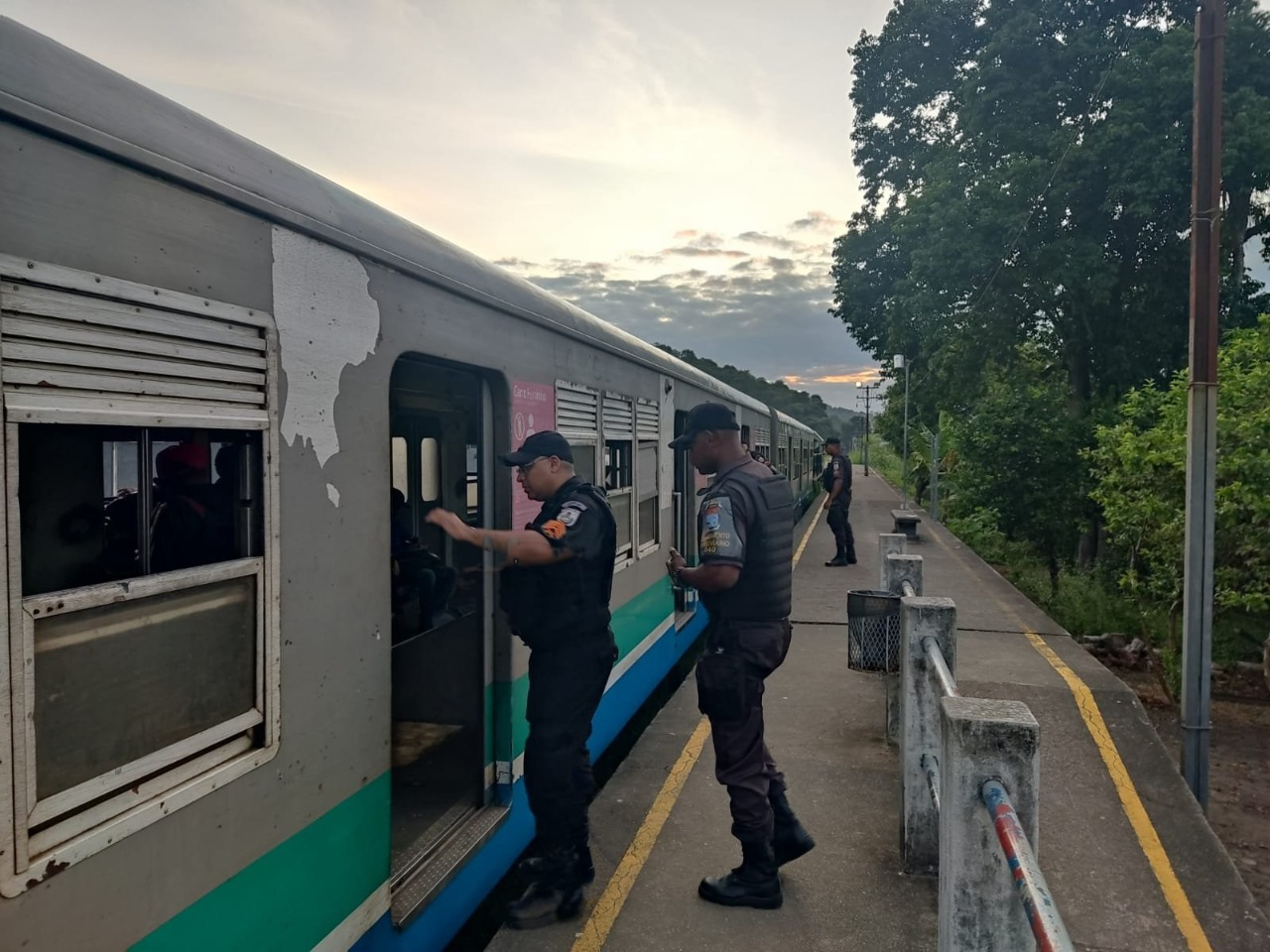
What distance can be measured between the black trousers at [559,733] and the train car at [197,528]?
26cm

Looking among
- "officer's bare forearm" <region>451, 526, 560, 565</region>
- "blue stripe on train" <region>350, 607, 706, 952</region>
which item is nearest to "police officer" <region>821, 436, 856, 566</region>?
"blue stripe on train" <region>350, 607, 706, 952</region>

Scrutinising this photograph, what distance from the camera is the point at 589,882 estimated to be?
3811 mm

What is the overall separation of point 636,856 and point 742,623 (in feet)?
4.60

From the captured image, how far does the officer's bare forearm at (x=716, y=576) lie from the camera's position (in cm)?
347

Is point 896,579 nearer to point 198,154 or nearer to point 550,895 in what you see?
point 550,895

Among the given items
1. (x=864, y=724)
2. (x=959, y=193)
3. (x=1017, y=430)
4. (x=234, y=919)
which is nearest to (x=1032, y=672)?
(x=864, y=724)

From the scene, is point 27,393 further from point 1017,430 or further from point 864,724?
point 1017,430

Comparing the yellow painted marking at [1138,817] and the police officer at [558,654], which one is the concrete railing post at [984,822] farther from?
the yellow painted marking at [1138,817]

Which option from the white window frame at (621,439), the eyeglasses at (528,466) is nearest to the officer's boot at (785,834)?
the white window frame at (621,439)

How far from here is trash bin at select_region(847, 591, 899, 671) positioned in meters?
5.17

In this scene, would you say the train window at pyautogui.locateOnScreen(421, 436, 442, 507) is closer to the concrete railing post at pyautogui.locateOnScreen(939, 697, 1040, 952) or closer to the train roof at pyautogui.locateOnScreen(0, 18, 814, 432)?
the train roof at pyautogui.locateOnScreen(0, 18, 814, 432)

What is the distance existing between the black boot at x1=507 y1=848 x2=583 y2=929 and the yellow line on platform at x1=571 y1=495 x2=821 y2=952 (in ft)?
0.41

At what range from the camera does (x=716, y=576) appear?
347cm

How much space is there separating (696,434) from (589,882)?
205 cm
